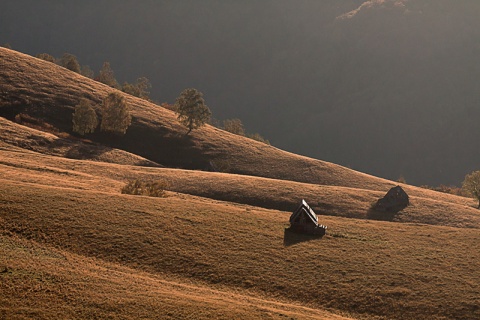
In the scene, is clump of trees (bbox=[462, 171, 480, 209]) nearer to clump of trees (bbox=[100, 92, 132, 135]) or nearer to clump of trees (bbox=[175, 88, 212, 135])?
clump of trees (bbox=[175, 88, 212, 135])

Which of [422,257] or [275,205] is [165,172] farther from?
[422,257]

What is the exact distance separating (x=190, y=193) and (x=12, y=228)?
34.4m

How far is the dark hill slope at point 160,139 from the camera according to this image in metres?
103

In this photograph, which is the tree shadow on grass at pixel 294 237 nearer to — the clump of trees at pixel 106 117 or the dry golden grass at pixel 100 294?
the dry golden grass at pixel 100 294

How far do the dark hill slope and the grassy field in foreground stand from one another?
52.3 m

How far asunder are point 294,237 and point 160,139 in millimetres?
71638

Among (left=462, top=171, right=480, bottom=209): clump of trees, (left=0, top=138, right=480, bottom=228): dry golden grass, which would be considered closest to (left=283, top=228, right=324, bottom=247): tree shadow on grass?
(left=0, top=138, right=480, bottom=228): dry golden grass

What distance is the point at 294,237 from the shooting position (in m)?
47.1

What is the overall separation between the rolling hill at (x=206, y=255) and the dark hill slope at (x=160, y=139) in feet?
95.7

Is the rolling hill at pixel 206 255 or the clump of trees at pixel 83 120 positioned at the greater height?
the clump of trees at pixel 83 120

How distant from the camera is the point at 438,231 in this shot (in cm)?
5716

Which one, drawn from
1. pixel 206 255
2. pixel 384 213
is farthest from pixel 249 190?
pixel 206 255

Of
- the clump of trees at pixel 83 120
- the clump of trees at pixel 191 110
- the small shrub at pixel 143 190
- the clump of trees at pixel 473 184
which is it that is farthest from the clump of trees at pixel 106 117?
the clump of trees at pixel 473 184

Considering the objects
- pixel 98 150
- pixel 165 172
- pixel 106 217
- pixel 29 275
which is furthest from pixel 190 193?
pixel 29 275
